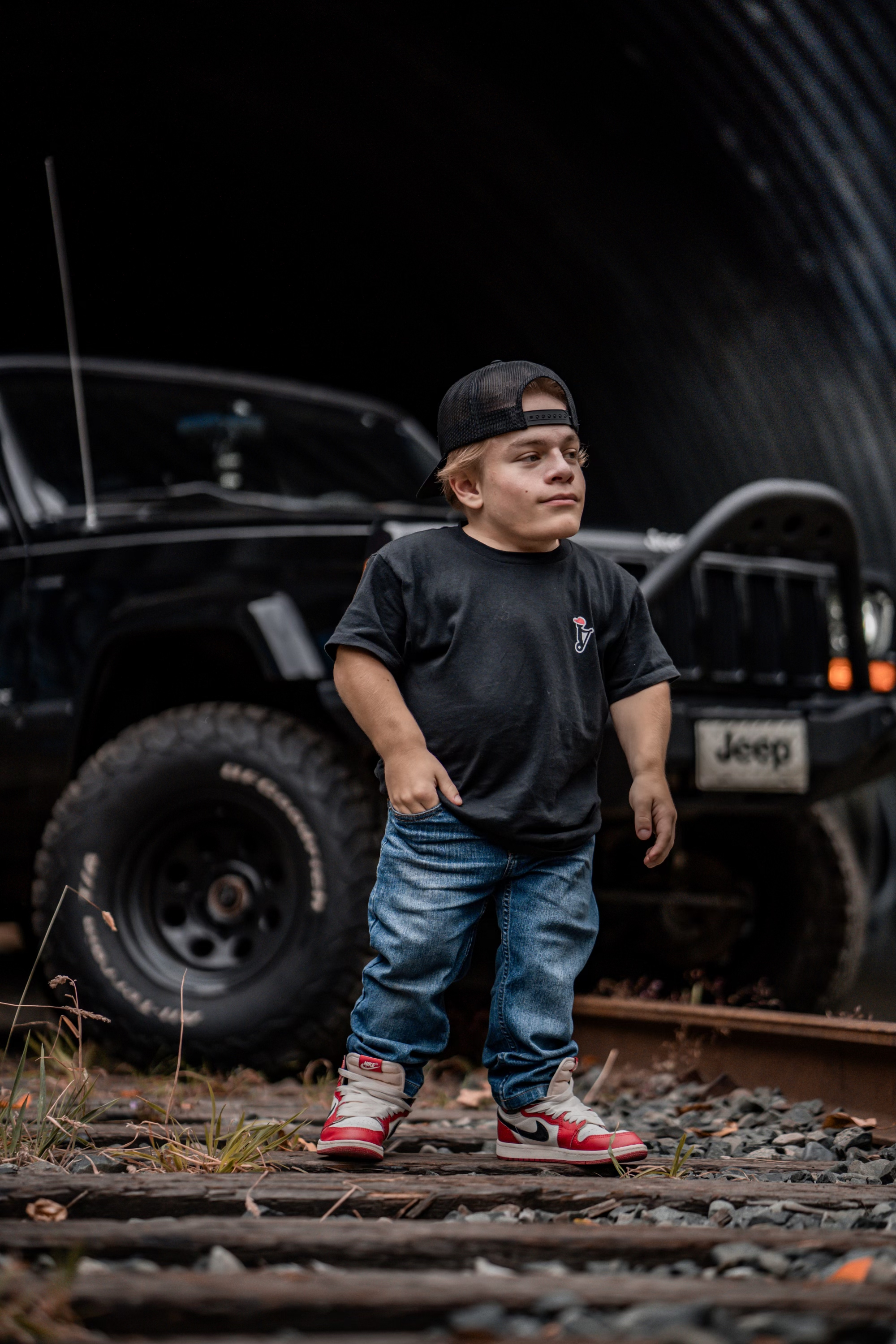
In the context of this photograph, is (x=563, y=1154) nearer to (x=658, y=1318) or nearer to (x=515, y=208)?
(x=658, y=1318)

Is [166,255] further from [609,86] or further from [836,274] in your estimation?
[836,274]

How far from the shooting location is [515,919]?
2.22m

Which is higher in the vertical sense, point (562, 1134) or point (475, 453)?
point (475, 453)

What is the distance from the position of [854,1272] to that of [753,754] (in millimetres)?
2033

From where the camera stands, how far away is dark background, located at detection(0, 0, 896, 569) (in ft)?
21.0

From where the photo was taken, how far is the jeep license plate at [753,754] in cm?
335

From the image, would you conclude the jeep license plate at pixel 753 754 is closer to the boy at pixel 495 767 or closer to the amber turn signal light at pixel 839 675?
the amber turn signal light at pixel 839 675

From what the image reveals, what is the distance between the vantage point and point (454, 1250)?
1501 mm

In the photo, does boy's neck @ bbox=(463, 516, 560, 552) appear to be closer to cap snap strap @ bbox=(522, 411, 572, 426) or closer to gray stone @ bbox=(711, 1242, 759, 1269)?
cap snap strap @ bbox=(522, 411, 572, 426)

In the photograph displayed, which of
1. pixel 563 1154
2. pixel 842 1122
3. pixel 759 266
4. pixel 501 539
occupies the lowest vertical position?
pixel 842 1122

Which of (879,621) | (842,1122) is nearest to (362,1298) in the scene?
(842,1122)

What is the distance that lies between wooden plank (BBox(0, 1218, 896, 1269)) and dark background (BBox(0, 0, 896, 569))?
5.09m

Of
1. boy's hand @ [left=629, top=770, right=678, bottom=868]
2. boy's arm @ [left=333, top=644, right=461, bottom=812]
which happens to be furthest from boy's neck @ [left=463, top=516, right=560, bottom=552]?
boy's hand @ [left=629, top=770, right=678, bottom=868]

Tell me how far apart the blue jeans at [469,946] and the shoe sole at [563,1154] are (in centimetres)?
7
